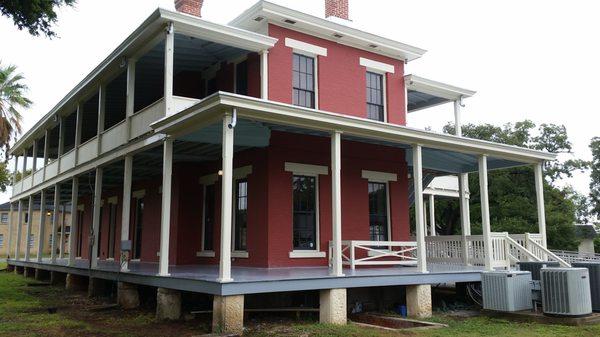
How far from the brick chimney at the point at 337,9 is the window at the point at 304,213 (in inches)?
205

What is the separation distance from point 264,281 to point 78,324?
13.1 ft

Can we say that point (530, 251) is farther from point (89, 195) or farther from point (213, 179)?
point (89, 195)

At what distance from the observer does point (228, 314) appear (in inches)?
341

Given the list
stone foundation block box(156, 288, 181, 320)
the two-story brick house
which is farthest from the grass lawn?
the two-story brick house

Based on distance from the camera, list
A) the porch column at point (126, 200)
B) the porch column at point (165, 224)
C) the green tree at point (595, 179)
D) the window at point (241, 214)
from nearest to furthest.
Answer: the porch column at point (165, 224) < the porch column at point (126, 200) < the window at point (241, 214) < the green tree at point (595, 179)

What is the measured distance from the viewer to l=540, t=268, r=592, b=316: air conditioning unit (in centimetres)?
990

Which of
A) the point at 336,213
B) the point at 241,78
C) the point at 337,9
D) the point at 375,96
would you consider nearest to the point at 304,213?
the point at 336,213

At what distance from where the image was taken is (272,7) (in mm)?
13156

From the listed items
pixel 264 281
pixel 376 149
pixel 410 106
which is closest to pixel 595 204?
pixel 410 106

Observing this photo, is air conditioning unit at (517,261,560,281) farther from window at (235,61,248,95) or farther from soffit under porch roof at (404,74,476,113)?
window at (235,61,248,95)

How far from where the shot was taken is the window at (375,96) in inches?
608

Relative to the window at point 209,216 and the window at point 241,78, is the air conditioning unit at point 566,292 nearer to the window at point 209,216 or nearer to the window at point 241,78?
the window at point 241,78

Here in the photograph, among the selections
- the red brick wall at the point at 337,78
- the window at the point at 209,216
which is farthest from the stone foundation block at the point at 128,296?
the red brick wall at the point at 337,78

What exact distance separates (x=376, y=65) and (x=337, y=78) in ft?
5.42
